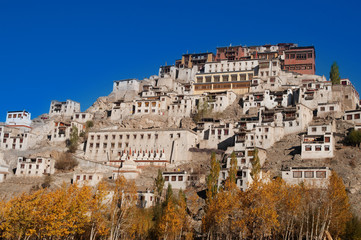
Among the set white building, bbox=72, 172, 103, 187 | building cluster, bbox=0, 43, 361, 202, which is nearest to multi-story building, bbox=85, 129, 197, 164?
building cluster, bbox=0, 43, 361, 202

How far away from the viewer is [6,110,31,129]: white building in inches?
4151

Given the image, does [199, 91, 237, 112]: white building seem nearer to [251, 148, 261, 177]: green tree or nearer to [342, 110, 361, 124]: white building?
[342, 110, 361, 124]: white building

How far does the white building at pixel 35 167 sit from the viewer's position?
79.2 metres

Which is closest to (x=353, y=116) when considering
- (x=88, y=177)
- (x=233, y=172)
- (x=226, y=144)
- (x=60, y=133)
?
(x=226, y=144)

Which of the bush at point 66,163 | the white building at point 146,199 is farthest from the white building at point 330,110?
the bush at point 66,163

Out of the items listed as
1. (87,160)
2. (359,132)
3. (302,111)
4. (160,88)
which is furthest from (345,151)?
(160,88)

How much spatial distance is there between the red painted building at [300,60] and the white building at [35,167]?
5863 cm

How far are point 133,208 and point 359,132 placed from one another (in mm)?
37171

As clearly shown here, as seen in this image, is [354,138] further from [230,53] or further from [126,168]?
[230,53]

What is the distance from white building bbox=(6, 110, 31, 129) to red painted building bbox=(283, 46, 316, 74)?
60.9m

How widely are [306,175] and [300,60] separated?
174 ft

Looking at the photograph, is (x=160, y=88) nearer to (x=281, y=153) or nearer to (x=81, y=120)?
(x=81, y=120)

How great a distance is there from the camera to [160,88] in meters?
107

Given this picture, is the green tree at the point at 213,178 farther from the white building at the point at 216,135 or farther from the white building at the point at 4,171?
the white building at the point at 4,171
